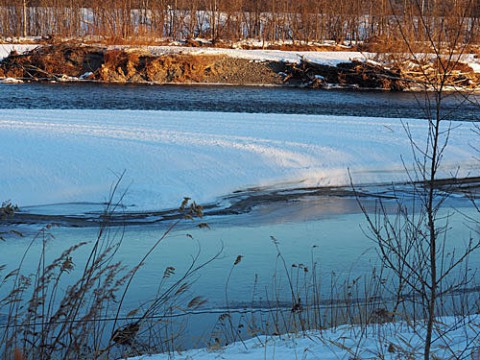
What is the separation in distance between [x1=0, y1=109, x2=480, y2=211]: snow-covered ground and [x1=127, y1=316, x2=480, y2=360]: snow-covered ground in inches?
167

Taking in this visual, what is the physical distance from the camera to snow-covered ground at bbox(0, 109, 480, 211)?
28.5ft

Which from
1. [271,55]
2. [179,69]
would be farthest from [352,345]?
[271,55]

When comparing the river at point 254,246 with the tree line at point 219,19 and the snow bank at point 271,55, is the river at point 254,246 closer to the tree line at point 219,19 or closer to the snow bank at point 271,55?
the snow bank at point 271,55

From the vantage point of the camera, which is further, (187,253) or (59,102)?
(59,102)

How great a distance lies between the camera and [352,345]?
12.9 feet

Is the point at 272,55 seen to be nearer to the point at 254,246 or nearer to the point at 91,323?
the point at 254,246

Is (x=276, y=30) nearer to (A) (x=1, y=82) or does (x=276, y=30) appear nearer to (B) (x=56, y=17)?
(B) (x=56, y=17)

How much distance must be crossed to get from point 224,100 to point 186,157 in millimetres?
12467

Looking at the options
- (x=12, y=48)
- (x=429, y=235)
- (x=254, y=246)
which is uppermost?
(x=12, y=48)

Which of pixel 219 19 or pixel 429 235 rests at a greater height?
pixel 219 19

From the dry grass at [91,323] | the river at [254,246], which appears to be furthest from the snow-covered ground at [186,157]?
the dry grass at [91,323]

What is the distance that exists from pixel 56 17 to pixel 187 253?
35530 millimetres

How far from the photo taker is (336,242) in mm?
7055

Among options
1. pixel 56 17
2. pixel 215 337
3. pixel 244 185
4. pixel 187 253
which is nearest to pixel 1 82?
pixel 56 17
